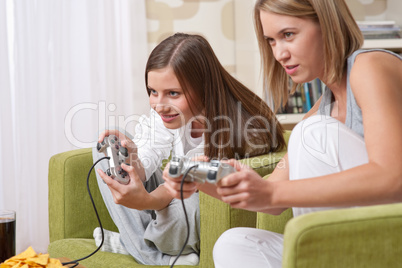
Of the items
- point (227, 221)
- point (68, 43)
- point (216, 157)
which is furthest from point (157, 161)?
point (68, 43)

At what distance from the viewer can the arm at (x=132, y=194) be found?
1.31 m

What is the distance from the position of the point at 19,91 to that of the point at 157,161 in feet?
3.43

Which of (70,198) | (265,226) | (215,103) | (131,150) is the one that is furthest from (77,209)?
(265,226)

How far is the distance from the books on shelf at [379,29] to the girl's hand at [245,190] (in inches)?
68.6

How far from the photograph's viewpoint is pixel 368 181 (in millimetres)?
820

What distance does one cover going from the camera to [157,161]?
159 centimetres

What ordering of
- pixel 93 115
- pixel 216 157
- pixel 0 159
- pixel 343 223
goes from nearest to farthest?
pixel 343 223, pixel 216 157, pixel 0 159, pixel 93 115

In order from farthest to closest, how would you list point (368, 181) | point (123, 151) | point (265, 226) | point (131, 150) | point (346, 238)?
1. point (131, 150)
2. point (123, 151)
3. point (265, 226)
4. point (368, 181)
5. point (346, 238)

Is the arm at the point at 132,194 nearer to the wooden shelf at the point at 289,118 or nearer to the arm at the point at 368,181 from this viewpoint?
the arm at the point at 368,181

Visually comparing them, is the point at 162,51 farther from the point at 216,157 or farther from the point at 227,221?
the point at 227,221

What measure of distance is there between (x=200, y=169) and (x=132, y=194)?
50 cm

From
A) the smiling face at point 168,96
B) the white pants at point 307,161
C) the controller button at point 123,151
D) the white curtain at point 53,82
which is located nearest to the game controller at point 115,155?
the controller button at point 123,151

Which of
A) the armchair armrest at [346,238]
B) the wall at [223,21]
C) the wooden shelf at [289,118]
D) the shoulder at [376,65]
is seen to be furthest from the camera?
the wall at [223,21]

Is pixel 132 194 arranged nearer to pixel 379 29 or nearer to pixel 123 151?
pixel 123 151
